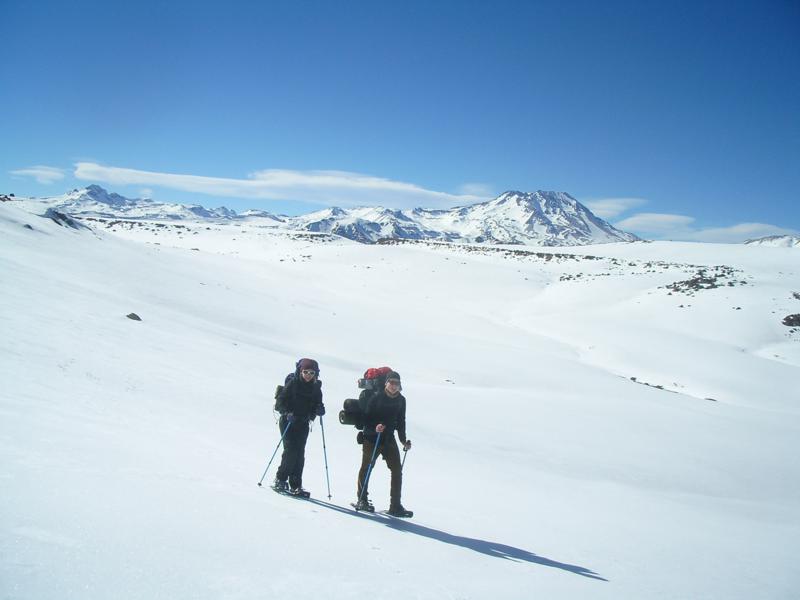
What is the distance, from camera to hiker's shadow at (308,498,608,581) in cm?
565

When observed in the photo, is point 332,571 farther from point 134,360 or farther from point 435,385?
point 435,385

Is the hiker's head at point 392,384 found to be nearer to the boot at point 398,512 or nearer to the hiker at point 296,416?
the hiker at point 296,416

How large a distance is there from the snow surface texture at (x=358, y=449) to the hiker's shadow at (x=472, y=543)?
0.05 m

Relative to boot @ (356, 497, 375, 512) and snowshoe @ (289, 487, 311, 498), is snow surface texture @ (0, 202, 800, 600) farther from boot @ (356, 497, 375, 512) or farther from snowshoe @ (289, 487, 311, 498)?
boot @ (356, 497, 375, 512)

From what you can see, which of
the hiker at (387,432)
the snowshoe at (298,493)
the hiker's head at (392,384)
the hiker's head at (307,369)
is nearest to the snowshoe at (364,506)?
the hiker at (387,432)

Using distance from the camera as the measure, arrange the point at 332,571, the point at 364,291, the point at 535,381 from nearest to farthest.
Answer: the point at 332,571 < the point at 535,381 < the point at 364,291

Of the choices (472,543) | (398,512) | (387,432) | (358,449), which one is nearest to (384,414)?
(387,432)

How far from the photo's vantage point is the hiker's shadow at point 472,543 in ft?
18.5

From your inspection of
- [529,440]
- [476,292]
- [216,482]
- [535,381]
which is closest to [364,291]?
[476,292]

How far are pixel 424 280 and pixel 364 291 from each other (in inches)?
308

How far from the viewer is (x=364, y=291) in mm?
45312

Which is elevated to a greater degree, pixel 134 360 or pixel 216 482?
pixel 134 360

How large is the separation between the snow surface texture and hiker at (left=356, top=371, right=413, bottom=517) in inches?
16.0

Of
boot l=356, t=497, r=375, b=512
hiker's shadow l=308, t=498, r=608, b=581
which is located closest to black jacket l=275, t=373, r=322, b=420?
hiker's shadow l=308, t=498, r=608, b=581
